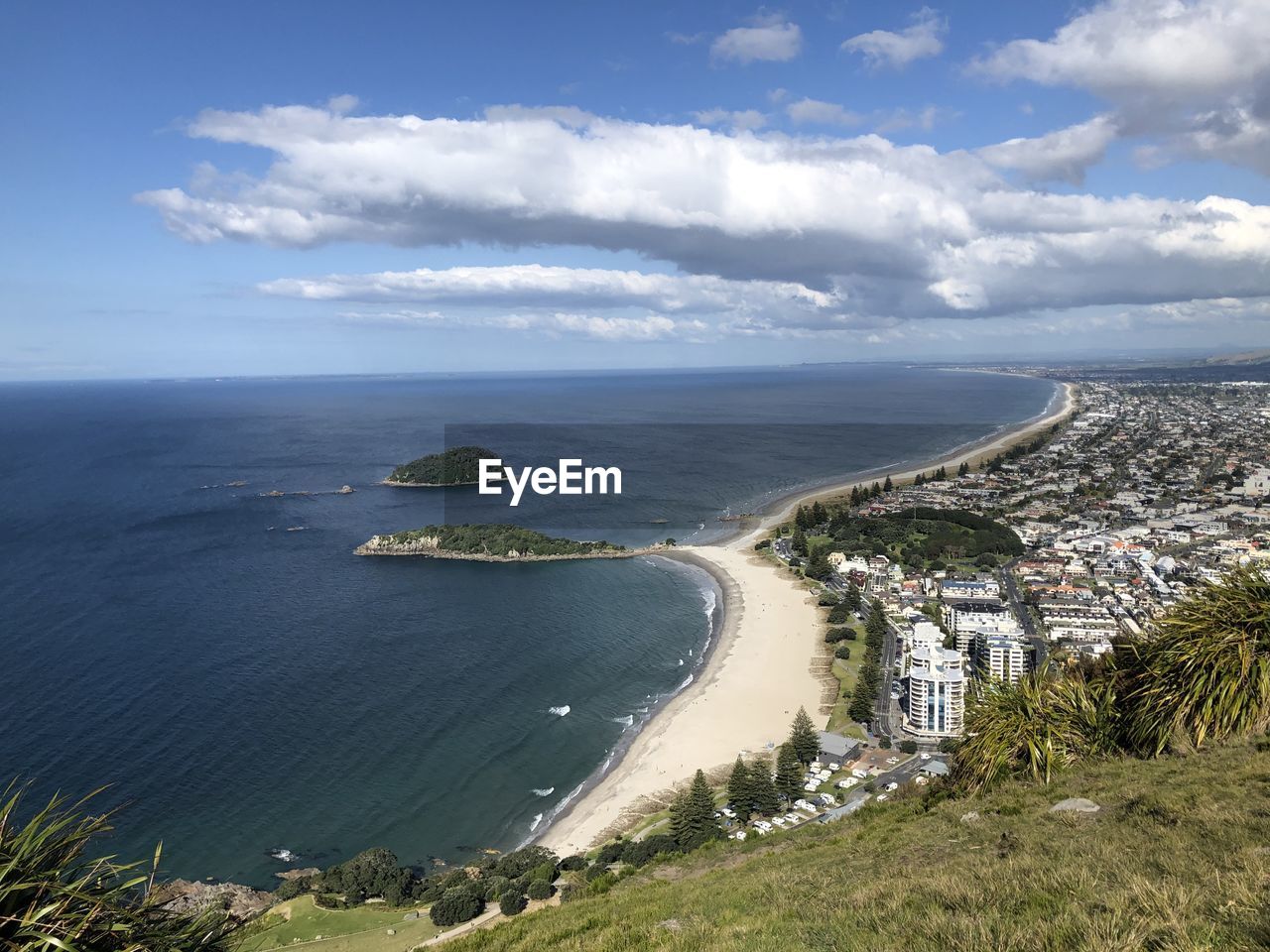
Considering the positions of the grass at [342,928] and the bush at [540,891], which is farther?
the bush at [540,891]

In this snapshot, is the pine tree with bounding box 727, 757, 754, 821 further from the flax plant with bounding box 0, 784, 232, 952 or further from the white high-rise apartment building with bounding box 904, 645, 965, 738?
the flax plant with bounding box 0, 784, 232, 952

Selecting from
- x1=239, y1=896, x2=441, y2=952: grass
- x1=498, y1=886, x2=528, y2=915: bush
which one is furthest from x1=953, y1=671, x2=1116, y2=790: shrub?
x1=239, y1=896, x2=441, y2=952: grass

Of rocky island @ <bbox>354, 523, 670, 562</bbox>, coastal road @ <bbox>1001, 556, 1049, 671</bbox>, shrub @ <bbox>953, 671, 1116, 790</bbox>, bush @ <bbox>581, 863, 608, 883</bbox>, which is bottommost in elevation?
bush @ <bbox>581, 863, 608, 883</bbox>

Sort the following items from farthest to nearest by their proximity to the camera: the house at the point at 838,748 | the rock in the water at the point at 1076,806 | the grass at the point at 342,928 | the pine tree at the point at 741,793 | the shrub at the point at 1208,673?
1. the house at the point at 838,748
2. the pine tree at the point at 741,793
3. the grass at the point at 342,928
4. the shrub at the point at 1208,673
5. the rock in the water at the point at 1076,806

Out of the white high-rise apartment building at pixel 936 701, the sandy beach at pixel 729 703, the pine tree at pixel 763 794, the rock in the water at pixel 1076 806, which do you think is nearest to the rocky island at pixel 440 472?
the sandy beach at pixel 729 703

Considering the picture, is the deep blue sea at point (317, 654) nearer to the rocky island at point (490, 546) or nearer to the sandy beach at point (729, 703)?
the sandy beach at point (729, 703)

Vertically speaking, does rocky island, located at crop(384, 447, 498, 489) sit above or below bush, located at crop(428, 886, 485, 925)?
above

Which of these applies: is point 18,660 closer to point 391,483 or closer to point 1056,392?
point 391,483

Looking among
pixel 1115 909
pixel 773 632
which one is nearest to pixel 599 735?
pixel 773 632
